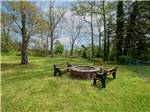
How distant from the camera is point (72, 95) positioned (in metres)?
10.1

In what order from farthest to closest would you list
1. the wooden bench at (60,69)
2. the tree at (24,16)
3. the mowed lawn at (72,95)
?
the tree at (24,16) → the wooden bench at (60,69) → the mowed lawn at (72,95)

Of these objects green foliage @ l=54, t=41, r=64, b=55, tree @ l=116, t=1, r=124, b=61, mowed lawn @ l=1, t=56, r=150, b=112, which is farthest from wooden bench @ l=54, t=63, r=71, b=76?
green foliage @ l=54, t=41, r=64, b=55

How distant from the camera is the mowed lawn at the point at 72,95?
8766 mm

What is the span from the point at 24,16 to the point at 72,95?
11467 mm

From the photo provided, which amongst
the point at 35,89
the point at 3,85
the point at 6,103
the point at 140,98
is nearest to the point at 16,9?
the point at 3,85

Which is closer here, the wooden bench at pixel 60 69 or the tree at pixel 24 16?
the wooden bench at pixel 60 69

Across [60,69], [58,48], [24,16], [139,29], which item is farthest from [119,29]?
[58,48]

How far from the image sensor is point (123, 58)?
24.1 metres

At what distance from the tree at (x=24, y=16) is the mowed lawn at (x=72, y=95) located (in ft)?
22.9

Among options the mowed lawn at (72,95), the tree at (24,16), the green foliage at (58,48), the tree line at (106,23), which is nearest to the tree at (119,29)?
the tree line at (106,23)

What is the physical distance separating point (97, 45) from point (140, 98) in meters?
31.3

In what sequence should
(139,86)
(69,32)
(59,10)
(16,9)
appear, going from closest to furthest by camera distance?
(139,86) < (16,9) < (59,10) < (69,32)

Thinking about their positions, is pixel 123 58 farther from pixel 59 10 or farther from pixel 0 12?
pixel 59 10

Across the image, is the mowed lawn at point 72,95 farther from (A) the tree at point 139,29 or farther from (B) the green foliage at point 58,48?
(B) the green foliage at point 58,48
